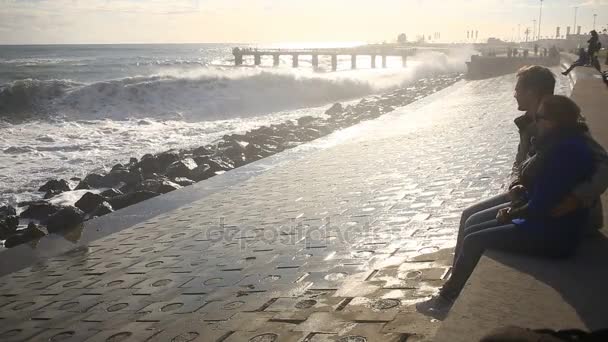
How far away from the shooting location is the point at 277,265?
5.46 meters

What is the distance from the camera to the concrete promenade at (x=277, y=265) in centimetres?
411

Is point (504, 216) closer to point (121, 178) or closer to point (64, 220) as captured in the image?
point (64, 220)

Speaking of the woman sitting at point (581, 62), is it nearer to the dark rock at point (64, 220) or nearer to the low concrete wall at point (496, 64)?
the dark rock at point (64, 220)

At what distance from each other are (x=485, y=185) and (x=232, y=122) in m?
19.3

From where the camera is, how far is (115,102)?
108ft

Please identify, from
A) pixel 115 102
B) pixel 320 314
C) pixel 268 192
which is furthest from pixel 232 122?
pixel 320 314

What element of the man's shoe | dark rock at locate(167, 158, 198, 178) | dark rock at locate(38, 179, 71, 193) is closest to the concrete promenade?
the man's shoe

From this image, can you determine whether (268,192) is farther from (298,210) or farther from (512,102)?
(512,102)

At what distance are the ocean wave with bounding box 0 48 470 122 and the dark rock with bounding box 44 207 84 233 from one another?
1880 cm

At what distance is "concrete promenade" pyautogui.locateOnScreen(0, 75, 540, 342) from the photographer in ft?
13.5

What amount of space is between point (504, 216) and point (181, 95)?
33.5 m

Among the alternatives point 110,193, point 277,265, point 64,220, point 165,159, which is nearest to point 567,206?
point 277,265

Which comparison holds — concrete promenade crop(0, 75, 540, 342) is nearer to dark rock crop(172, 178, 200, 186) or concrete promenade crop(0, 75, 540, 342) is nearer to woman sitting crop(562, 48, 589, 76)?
dark rock crop(172, 178, 200, 186)

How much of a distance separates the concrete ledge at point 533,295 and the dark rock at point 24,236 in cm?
739
